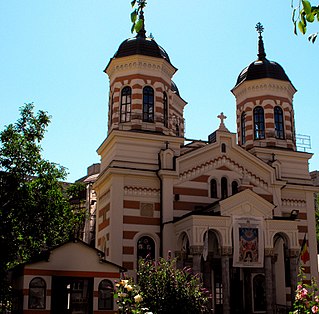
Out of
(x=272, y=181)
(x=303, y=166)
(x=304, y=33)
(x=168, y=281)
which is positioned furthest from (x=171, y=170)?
(x=304, y=33)

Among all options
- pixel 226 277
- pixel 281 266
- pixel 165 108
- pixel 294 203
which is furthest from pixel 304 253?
pixel 165 108

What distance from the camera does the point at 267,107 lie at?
1304 inches

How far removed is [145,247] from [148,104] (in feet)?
28.0

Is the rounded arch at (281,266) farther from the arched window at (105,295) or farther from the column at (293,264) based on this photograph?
the arched window at (105,295)

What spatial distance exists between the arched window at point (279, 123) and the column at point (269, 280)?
930 centimetres

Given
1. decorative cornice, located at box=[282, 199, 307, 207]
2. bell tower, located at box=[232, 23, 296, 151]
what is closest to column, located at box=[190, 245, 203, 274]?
decorative cornice, located at box=[282, 199, 307, 207]

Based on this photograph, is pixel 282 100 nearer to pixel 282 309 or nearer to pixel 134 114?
pixel 134 114

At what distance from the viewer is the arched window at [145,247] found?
27173 mm

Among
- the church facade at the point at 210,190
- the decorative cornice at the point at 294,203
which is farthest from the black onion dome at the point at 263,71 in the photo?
the decorative cornice at the point at 294,203

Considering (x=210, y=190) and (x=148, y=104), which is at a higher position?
(x=148, y=104)

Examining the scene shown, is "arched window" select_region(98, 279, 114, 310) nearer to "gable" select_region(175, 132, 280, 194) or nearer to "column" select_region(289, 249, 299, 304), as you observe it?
"gable" select_region(175, 132, 280, 194)

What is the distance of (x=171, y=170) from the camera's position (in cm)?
2845

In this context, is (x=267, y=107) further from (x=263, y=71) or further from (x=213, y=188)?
(x=213, y=188)

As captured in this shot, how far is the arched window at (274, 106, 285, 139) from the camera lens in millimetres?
33094
